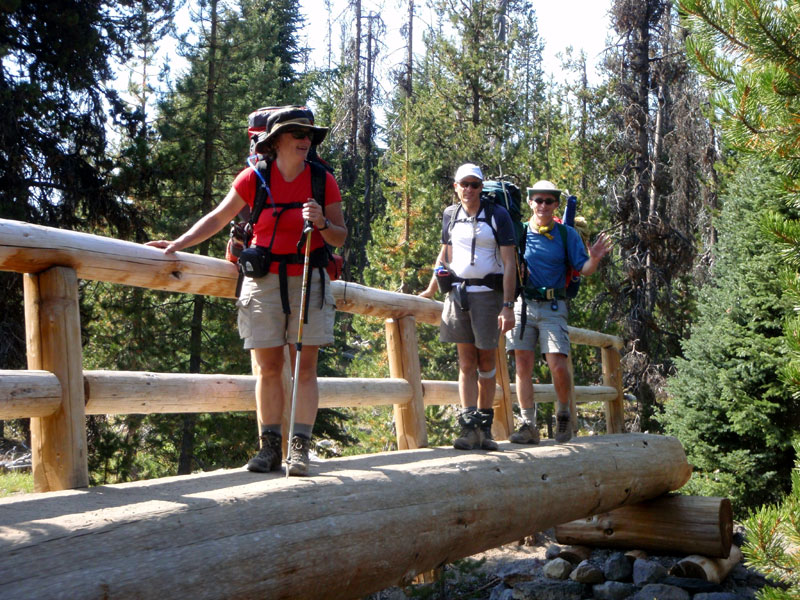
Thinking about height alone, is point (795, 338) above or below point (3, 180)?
below

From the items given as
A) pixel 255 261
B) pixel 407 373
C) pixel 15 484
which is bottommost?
pixel 15 484

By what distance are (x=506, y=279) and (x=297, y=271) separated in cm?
184

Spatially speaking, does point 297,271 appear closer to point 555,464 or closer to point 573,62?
point 555,464

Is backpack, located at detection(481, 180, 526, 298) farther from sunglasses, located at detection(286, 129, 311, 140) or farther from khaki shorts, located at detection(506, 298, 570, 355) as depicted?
sunglasses, located at detection(286, 129, 311, 140)

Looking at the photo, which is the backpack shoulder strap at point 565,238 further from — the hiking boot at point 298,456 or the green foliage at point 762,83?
the hiking boot at point 298,456

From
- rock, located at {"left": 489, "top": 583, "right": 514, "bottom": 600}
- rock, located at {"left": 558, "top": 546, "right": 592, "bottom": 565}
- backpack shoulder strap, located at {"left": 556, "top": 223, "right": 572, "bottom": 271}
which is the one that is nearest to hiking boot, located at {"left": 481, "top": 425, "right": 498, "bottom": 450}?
backpack shoulder strap, located at {"left": 556, "top": 223, "right": 572, "bottom": 271}

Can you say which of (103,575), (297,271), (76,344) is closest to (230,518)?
(103,575)

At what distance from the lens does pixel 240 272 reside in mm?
4430

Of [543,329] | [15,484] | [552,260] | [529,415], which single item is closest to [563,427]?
[529,415]

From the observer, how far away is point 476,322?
18.4 feet

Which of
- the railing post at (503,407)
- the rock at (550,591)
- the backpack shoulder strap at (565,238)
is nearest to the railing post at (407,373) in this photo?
the backpack shoulder strap at (565,238)

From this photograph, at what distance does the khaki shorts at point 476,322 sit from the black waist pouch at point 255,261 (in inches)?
70.3

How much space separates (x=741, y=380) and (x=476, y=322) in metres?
7.06

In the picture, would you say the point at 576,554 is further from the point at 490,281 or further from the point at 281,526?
the point at 281,526
